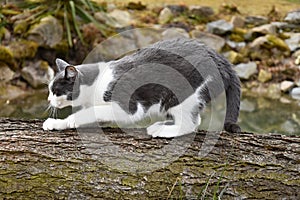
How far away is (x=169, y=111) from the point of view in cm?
197

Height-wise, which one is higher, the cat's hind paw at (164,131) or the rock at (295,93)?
the cat's hind paw at (164,131)

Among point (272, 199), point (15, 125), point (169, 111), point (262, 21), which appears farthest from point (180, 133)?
point (262, 21)

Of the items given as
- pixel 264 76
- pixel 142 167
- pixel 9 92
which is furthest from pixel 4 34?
pixel 142 167

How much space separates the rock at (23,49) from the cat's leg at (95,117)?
3.48 metres

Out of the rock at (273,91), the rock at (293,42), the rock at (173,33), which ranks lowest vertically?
the rock at (273,91)

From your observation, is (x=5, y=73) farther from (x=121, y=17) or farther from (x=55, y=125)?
(x=55, y=125)

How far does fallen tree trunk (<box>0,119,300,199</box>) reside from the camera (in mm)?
1592

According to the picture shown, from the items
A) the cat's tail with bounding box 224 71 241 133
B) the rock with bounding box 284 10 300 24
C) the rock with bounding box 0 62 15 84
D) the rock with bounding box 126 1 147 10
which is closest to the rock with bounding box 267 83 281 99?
the rock with bounding box 284 10 300 24

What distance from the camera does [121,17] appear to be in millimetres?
6539

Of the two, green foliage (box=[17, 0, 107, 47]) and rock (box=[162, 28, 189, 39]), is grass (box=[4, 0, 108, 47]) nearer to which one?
green foliage (box=[17, 0, 107, 47])

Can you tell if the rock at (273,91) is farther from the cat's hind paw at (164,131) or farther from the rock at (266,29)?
the cat's hind paw at (164,131)

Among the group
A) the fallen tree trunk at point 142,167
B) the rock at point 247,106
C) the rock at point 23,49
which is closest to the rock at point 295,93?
the rock at point 247,106

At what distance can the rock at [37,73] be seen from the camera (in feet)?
17.0

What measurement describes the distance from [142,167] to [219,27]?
16.4 ft
